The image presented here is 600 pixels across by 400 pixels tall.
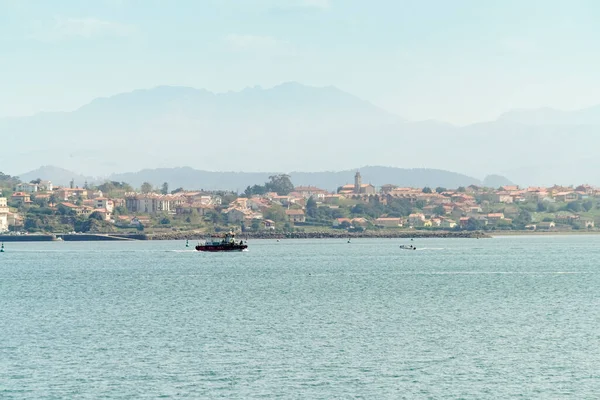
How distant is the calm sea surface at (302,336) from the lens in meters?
34.2

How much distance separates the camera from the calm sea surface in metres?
34.2

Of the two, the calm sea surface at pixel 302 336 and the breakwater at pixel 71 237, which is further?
the breakwater at pixel 71 237

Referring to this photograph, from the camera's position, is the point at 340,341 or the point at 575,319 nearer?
the point at 340,341

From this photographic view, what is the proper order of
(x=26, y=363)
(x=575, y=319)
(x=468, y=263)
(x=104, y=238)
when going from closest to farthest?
(x=26, y=363) < (x=575, y=319) < (x=468, y=263) < (x=104, y=238)

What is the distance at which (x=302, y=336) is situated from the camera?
43.9 meters

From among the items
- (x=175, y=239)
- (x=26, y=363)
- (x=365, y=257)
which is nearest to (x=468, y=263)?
(x=365, y=257)

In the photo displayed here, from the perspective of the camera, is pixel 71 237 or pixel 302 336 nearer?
pixel 302 336

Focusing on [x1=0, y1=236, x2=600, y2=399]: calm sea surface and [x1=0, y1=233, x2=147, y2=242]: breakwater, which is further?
[x1=0, y1=233, x2=147, y2=242]: breakwater

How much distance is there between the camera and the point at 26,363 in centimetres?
3781

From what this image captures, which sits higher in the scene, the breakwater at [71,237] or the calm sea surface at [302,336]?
the breakwater at [71,237]

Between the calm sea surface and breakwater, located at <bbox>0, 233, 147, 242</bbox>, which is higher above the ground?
breakwater, located at <bbox>0, 233, 147, 242</bbox>

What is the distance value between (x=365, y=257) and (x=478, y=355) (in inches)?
3007

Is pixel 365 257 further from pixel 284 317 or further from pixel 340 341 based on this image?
pixel 340 341

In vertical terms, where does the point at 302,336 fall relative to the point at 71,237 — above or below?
below
